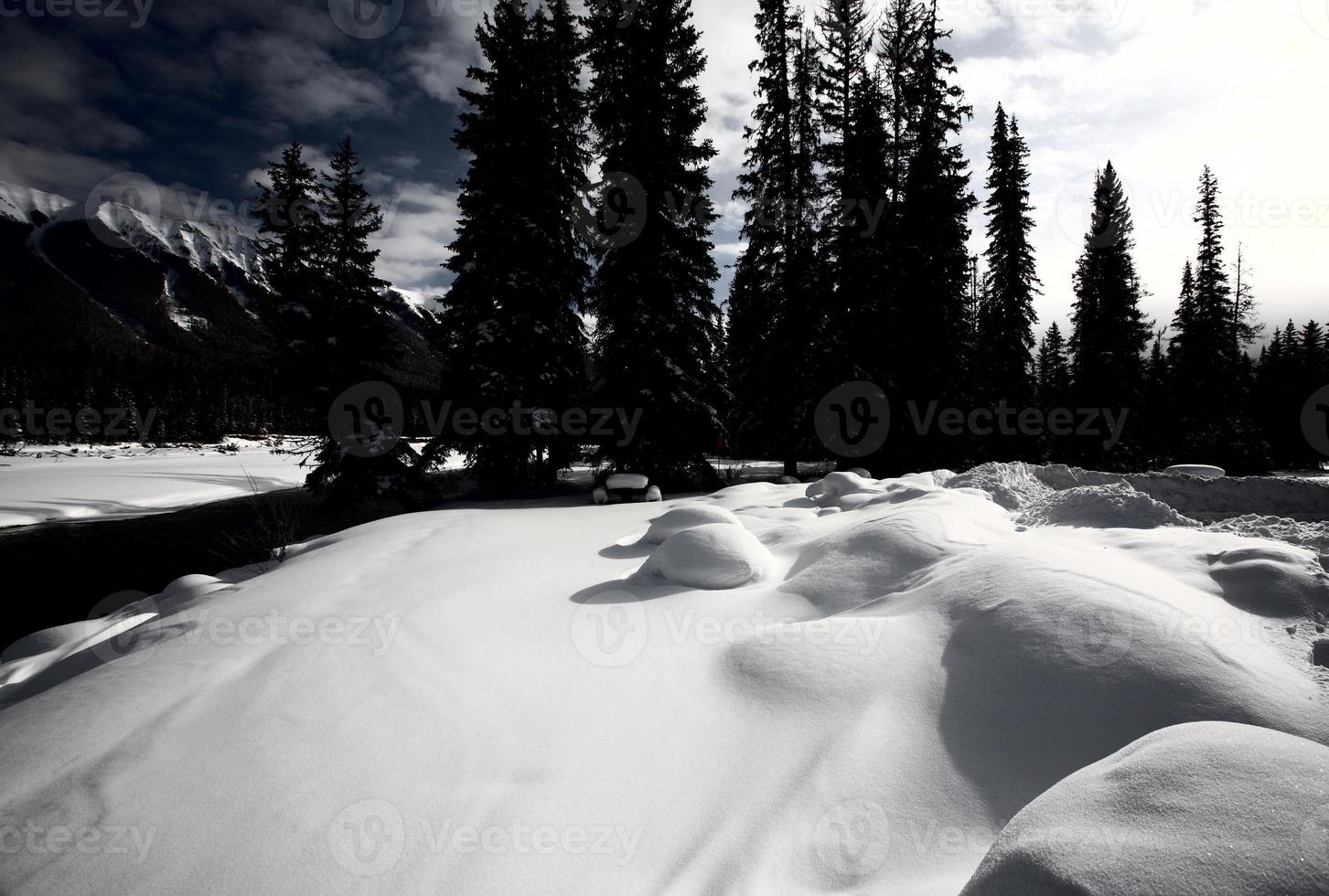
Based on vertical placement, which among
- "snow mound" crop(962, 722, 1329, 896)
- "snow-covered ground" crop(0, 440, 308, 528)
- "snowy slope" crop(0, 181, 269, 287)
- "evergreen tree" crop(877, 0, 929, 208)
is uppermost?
"snowy slope" crop(0, 181, 269, 287)

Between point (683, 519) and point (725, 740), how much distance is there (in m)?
3.33

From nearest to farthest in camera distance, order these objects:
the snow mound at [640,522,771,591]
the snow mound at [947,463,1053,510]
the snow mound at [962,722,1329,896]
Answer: the snow mound at [962,722,1329,896] → the snow mound at [640,522,771,591] → the snow mound at [947,463,1053,510]

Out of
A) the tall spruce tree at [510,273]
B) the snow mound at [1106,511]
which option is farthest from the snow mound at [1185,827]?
the tall spruce tree at [510,273]

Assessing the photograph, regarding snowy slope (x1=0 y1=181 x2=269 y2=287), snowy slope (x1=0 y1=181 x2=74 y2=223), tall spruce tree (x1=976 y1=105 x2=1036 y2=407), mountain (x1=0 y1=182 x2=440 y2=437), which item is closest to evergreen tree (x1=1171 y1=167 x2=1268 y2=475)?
tall spruce tree (x1=976 y1=105 x2=1036 y2=407)

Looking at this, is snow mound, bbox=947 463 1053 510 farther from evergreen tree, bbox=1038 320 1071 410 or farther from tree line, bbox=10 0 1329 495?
evergreen tree, bbox=1038 320 1071 410

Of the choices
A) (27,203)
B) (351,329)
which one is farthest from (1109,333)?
(27,203)

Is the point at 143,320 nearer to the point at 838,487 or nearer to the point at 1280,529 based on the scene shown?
the point at 838,487

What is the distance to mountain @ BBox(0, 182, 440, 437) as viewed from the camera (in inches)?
582

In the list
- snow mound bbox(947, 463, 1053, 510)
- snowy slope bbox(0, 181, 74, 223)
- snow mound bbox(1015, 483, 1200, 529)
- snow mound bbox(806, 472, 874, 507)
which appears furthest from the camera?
snowy slope bbox(0, 181, 74, 223)

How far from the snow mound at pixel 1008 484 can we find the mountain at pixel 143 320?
11.1 metres

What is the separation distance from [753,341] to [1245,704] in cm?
1531

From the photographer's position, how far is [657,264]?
39.8ft

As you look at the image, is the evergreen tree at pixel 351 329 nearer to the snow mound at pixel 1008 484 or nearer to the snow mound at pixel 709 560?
the snow mound at pixel 709 560

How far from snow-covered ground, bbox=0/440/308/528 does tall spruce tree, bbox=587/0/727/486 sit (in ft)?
27.8
